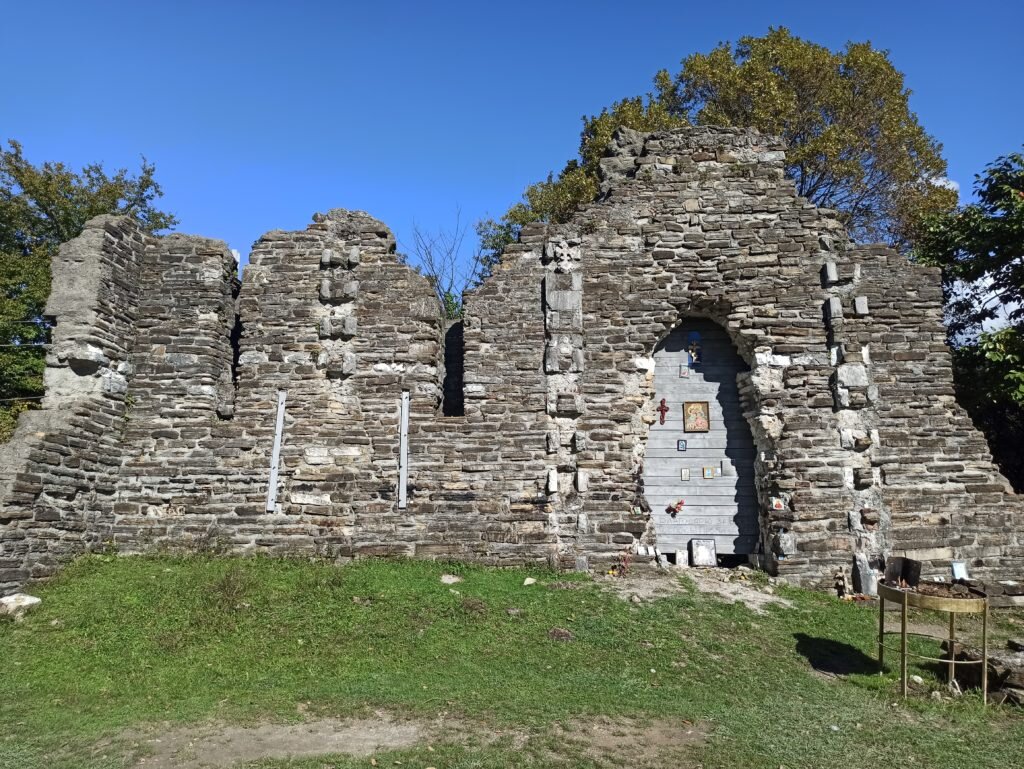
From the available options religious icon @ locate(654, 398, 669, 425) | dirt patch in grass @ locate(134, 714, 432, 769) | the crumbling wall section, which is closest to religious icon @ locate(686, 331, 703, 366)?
religious icon @ locate(654, 398, 669, 425)

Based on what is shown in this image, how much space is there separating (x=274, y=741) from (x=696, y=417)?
6.95 metres

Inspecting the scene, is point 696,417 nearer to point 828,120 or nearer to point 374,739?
point 374,739

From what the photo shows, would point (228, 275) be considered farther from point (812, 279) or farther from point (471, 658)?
point (812, 279)

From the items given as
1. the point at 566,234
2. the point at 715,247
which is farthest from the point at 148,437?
the point at 715,247

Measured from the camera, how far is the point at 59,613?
22.7ft

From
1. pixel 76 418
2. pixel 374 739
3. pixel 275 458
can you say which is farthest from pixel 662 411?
pixel 76 418

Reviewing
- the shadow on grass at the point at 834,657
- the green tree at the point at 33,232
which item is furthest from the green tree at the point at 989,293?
Answer: the green tree at the point at 33,232

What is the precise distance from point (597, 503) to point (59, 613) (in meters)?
6.19

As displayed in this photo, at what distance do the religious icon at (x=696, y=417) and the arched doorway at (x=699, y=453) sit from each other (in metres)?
0.01

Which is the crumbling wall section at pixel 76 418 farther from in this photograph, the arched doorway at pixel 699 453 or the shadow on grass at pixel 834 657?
the shadow on grass at pixel 834 657

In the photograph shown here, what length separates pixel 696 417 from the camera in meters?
9.72

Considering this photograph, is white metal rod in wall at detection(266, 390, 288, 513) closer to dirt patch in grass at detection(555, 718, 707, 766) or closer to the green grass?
the green grass

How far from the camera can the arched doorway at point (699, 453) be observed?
950 cm

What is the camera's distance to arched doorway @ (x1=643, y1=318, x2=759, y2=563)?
374 inches
